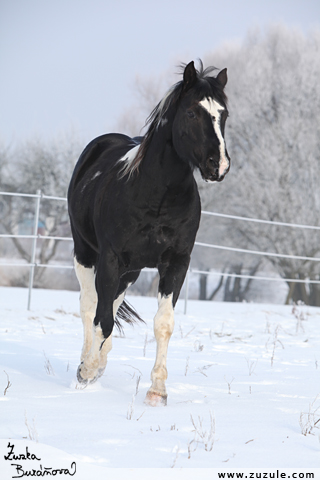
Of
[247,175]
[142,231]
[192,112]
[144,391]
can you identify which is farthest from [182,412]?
[247,175]

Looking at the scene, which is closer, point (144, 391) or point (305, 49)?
point (144, 391)

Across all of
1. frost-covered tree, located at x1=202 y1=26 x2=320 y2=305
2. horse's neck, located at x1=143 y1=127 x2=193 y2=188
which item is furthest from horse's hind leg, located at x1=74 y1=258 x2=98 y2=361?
frost-covered tree, located at x1=202 y1=26 x2=320 y2=305

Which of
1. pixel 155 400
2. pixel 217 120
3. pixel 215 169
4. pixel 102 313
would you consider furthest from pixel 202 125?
pixel 155 400

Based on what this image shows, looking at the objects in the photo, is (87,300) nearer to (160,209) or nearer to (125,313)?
(125,313)

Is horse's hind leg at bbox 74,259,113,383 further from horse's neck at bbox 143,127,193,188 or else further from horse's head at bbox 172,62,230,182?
horse's head at bbox 172,62,230,182

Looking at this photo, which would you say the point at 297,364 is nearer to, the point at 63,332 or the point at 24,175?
the point at 63,332

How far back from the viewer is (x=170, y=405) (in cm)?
271

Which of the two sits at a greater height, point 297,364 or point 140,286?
point 297,364

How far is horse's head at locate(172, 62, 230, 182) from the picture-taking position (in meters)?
2.53

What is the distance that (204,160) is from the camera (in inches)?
101

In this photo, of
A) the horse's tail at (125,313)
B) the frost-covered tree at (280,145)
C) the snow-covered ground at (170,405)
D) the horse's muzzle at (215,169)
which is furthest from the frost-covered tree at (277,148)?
the horse's muzzle at (215,169)

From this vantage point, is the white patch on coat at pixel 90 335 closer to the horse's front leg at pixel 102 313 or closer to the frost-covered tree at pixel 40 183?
the horse's front leg at pixel 102 313

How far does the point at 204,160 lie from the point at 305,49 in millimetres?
18588

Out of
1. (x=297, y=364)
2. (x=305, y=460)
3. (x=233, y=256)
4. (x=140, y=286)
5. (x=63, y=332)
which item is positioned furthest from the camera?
(x=140, y=286)
